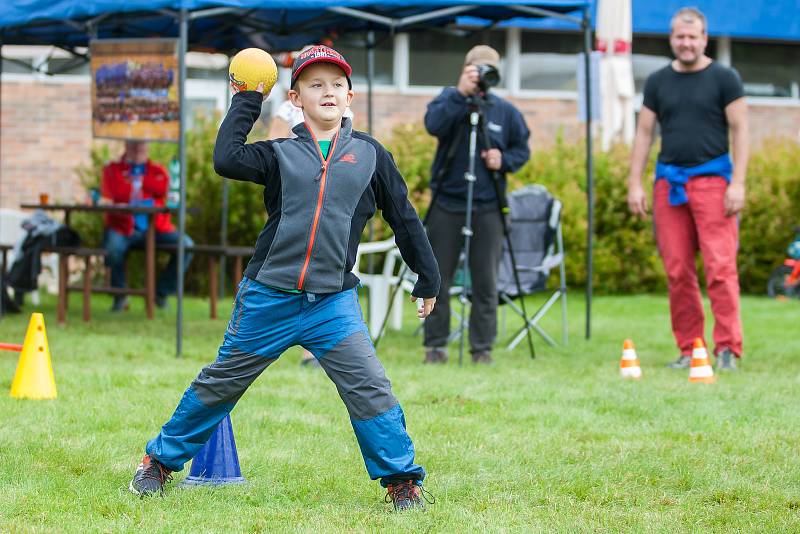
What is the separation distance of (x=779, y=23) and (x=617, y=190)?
18.7 ft

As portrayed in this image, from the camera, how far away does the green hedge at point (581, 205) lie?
43.2ft

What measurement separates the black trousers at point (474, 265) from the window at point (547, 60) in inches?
392

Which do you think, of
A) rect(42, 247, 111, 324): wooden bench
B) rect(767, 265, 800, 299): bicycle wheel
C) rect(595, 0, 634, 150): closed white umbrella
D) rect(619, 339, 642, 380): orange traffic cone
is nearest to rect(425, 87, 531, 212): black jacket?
rect(619, 339, 642, 380): orange traffic cone

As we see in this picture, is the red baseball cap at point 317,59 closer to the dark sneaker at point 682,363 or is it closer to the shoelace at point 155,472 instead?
the shoelace at point 155,472

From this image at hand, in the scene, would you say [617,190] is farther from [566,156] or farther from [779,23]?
[779,23]

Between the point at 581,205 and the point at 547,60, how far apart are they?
501 cm

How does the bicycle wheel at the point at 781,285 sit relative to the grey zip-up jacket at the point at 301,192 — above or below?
below

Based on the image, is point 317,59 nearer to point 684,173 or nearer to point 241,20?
point 684,173

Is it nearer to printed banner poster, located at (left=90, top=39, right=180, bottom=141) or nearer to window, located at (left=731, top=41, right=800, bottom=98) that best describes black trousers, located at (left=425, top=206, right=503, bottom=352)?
printed banner poster, located at (left=90, top=39, right=180, bottom=141)

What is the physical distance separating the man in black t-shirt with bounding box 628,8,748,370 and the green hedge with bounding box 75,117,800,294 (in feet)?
17.3

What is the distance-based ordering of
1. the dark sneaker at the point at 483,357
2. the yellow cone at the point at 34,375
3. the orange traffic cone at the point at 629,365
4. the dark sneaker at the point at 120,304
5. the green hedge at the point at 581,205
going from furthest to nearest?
the green hedge at the point at 581,205
the dark sneaker at the point at 120,304
the dark sneaker at the point at 483,357
the orange traffic cone at the point at 629,365
the yellow cone at the point at 34,375

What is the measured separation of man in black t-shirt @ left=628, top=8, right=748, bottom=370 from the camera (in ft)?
25.2

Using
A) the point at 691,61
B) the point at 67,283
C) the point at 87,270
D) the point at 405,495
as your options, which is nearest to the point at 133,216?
the point at 87,270

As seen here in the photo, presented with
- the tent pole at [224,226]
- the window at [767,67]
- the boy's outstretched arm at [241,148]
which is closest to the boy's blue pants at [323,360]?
the boy's outstretched arm at [241,148]
